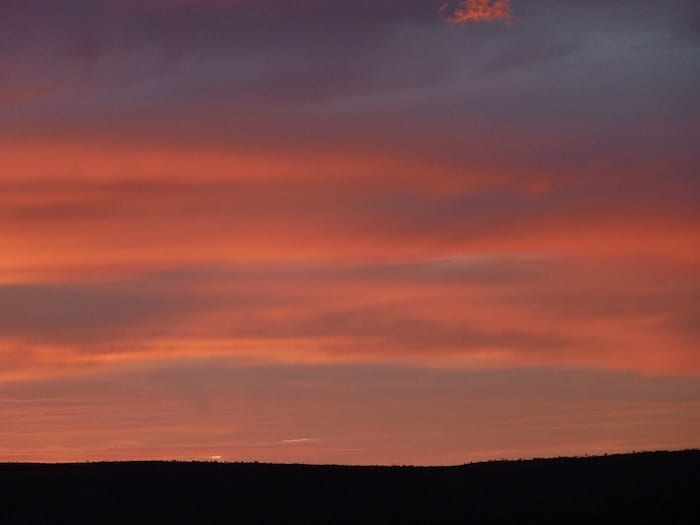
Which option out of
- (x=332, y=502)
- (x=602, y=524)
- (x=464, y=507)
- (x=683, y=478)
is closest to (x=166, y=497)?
(x=332, y=502)

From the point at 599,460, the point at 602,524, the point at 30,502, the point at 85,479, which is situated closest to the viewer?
the point at 602,524

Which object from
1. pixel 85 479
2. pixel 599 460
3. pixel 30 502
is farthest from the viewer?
pixel 599 460

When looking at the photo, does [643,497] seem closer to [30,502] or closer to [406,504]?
[406,504]

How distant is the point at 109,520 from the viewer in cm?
5400

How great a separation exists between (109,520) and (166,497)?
3.92 meters

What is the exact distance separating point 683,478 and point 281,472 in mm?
18644

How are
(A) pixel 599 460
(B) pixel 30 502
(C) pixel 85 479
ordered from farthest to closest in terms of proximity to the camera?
(A) pixel 599 460 < (C) pixel 85 479 < (B) pixel 30 502

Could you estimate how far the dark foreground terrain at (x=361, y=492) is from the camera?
5369 centimetres

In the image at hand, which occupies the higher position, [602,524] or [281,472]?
[281,472]

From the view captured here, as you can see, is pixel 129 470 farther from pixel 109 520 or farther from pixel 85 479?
pixel 109 520

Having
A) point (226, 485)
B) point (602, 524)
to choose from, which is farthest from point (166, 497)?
point (602, 524)

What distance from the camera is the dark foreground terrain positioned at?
5369 centimetres

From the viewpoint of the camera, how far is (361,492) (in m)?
58.3

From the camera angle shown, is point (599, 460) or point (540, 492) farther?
point (599, 460)
